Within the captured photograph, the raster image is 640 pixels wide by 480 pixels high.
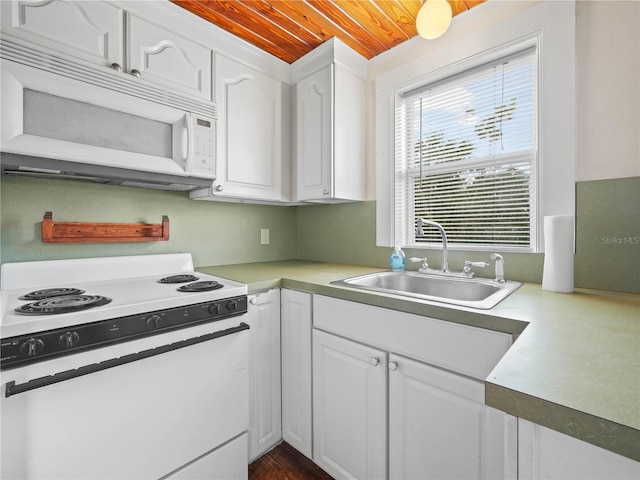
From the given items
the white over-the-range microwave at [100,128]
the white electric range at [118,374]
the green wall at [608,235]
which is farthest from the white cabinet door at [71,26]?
the green wall at [608,235]

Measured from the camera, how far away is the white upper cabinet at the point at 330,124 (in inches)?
74.4

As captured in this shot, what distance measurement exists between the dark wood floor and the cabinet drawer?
0.76m

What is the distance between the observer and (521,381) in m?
0.53

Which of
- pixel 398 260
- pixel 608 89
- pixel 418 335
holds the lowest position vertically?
pixel 418 335

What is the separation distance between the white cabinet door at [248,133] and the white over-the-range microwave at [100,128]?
12cm

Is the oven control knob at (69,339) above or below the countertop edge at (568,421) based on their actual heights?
below

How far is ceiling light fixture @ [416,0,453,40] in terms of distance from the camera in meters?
1.36

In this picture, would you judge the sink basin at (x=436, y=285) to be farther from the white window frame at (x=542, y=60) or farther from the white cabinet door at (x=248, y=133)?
the white cabinet door at (x=248, y=133)

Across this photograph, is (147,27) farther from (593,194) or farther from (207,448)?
(593,194)

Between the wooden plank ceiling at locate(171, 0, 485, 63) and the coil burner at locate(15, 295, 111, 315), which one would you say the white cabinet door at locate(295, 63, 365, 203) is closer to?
the wooden plank ceiling at locate(171, 0, 485, 63)

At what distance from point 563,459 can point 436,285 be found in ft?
3.97

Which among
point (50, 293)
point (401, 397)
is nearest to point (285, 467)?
point (401, 397)

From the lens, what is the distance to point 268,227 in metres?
2.40

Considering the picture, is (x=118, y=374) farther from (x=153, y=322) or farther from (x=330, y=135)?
(x=330, y=135)
